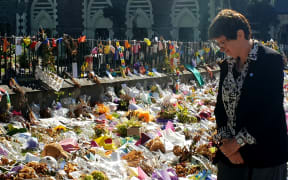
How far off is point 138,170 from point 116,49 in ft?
23.1

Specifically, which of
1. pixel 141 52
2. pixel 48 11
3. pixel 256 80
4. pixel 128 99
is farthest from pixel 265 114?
pixel 48 11

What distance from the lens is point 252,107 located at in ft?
9.38

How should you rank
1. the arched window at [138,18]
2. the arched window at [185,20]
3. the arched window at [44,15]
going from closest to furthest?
the arched window at [185,20]
the arched window at [138,18]
the arched window at [44,15]

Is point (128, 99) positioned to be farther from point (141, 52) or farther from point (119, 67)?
point (141, 52)

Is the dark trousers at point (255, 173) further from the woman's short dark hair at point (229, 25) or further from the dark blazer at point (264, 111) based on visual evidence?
the woman's short dark hair at point (229, 25)

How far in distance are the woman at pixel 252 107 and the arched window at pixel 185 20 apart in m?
26.9

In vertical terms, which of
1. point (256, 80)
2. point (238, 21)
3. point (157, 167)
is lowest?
point (157, 167)

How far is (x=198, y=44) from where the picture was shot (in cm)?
1770

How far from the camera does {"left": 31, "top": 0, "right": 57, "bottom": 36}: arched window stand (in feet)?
105

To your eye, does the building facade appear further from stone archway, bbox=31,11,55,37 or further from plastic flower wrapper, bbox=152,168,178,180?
plastic flower wrapper, bbox=152,168,178,180

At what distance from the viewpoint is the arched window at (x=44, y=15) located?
32.0 metres

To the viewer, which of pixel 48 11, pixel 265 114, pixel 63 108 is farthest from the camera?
pixel 48 11

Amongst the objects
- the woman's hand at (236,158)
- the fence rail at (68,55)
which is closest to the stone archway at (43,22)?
the fence rail at (68,55)

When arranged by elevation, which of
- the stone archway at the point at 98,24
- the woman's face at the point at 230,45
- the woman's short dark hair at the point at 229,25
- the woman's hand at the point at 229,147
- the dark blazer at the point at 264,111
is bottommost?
the woman's hand at the point at 229,147
